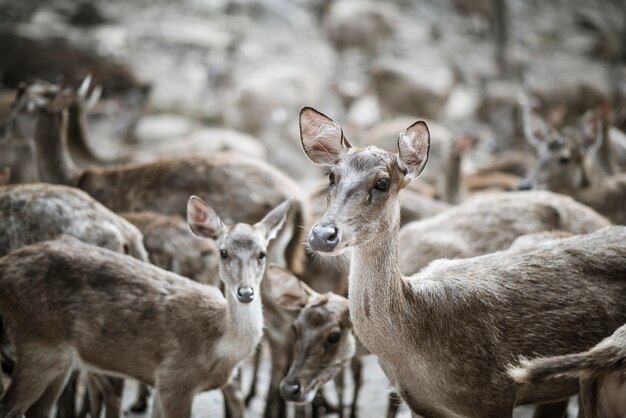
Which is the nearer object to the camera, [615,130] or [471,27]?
[615,130]

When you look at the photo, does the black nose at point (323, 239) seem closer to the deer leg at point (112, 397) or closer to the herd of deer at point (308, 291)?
the herd of deer at point (308, 291)

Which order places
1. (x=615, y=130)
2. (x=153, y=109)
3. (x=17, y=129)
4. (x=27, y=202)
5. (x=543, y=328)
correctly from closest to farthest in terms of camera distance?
(x=543, y=328) → (x=27, y=202) → (x=17, y=129) → (x=615, y=130) → (x=153, y=109)

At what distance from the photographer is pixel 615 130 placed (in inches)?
519

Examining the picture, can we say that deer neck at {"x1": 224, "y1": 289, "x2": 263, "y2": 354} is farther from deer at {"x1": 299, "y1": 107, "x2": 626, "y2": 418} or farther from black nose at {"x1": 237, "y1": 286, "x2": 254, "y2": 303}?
deer at {"x1": 299, "y1": 107, "x2": 626, "y2": 418}

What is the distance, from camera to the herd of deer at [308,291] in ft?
15.1

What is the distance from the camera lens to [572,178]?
9.38 meters

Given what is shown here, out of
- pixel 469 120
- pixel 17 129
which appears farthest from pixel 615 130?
pixel 17 129

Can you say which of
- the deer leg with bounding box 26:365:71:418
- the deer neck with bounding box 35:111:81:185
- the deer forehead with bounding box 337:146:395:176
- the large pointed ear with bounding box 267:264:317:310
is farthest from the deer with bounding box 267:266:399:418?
the deer neck with bounding box 35:111:81:185

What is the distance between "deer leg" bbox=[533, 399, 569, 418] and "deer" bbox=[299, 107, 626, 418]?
0.70m

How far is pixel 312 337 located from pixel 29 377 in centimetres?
170

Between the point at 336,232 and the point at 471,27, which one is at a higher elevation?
the point at 471,27

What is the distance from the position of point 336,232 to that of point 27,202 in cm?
308

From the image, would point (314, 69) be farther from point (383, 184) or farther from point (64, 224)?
point (383, 184)

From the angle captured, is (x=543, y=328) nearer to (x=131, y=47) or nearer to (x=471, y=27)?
A: (x=131, y=47)
